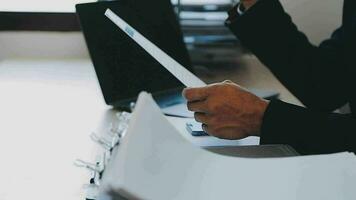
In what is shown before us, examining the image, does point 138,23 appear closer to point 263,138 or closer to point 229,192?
point 263,138

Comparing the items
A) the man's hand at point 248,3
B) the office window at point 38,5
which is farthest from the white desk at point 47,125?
the man's hand at point 248,3

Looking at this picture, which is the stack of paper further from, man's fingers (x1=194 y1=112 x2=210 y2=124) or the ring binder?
man's fingers (x1=194 y1=112 x2=210 y2=124)

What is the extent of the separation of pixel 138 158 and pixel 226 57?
0.86 metres

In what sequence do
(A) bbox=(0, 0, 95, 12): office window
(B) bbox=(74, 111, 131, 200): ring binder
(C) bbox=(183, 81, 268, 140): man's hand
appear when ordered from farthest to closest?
(A) bbox=(0, 0, 95, 12): office window
(C) bbox=(183, 81, 268, 140): man's hand
(B) bbox=(74, 111, 131, 200): ring binder

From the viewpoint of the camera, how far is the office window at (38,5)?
122 cm

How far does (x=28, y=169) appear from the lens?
Result: 62 centimetres

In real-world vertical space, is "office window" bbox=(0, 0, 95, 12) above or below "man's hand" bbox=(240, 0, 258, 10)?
above

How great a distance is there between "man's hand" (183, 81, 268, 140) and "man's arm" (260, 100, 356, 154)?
0.14ft

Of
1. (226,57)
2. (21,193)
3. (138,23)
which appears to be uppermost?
(138,23)

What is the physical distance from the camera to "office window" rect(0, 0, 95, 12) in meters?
1.22

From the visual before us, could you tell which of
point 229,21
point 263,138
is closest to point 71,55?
point 229,21

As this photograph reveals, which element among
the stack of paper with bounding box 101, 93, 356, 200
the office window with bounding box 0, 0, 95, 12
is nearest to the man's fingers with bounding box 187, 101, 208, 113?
the stack of paper with bounding box 101, 93, 356, 200

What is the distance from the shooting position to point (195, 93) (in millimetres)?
592

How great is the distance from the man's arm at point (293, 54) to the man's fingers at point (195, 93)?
27 cm
